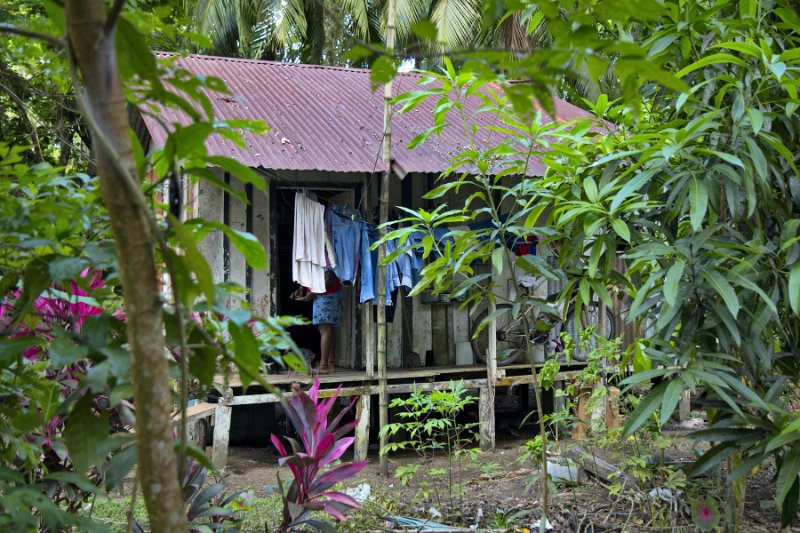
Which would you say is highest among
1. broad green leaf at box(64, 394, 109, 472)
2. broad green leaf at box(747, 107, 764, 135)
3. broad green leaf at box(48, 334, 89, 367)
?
broad green leaf at box(747, 107, 764, 135)

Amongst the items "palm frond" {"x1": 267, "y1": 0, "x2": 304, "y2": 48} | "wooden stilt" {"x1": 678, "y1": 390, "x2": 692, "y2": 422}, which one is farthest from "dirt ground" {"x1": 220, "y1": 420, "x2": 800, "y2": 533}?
"palm frond" {"x1": 267, "y1": 0, "x2": 304, "y2": 48}

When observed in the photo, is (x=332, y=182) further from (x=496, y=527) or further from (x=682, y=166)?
(x=682, y=166)

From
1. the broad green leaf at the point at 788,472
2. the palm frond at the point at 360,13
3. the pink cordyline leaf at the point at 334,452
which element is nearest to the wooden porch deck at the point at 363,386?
the pink cordyline leaf at the point at 334,452

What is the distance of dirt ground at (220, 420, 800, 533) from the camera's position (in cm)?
431

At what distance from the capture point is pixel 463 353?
9031mm

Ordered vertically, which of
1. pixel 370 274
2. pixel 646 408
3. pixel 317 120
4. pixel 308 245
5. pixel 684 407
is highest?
pixel 317 120

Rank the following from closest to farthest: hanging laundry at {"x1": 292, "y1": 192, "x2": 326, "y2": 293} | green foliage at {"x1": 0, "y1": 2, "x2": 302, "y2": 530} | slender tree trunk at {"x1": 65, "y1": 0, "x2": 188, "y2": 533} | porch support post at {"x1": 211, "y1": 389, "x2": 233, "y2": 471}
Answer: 1. slender tree trunk at {"x1": 65, "y1": 0, "x2": 188, "y2": 533}
2. green foliage at {"x1": 0, "y1": 2, "x2": 302, "y2": 530}
3. porch support post at {"x1": 211, "y1": 389, "x2": 233, "y2": 471}
4. hanging laundry at {"x1": 292, "y1": 192, "x2": 326, "y2": 293}

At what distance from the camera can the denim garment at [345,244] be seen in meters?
7.77

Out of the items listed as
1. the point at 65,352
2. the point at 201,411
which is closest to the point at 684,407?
the point at 201,411

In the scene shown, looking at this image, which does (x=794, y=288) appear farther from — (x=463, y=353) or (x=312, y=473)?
(x=463, y=353)

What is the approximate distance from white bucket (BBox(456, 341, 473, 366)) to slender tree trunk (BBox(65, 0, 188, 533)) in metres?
7.92

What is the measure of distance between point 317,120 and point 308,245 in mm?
1491

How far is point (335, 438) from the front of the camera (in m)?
3.71

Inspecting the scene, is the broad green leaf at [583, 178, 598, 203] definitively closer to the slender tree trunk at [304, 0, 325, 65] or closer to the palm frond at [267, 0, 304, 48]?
the palm frond at [267, 0, 304, 48]
